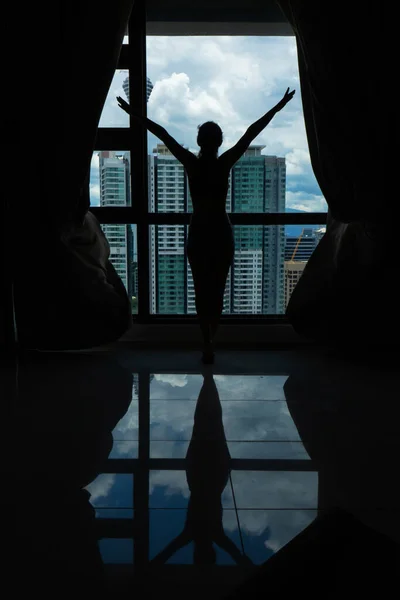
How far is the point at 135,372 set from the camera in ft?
7.31

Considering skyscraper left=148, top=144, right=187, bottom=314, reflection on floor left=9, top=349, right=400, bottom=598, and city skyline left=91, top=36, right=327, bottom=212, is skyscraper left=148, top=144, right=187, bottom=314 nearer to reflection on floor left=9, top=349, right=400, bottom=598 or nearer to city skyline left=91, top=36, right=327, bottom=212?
city skyline left=91, top=36, right=327, bottom=212

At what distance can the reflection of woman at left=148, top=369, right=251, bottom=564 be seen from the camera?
0.85 meters

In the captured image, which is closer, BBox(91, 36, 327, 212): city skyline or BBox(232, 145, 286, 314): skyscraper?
BBox(91, 36, 327, 212): city skyline

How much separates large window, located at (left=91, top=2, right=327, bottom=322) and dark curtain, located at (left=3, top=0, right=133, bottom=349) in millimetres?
532

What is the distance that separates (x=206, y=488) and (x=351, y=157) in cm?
180

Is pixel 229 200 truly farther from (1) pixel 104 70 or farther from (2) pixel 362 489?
(2) pixel 362 489

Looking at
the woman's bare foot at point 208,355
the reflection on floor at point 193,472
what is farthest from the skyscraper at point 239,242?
the reflection on floor at point 193,472

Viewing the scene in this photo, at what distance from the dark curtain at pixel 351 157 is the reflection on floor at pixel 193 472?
372 mm

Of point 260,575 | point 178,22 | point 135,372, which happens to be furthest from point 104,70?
point 260,575

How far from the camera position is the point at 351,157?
2.23 m

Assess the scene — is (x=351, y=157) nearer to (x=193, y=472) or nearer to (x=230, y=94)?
(x=230, y=94)

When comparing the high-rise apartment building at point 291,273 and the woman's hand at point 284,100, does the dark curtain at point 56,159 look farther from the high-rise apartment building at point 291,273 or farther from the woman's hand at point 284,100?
the high-rise apartment building at point 291,273

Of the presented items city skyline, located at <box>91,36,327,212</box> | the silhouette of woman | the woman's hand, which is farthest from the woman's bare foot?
the woman's hand

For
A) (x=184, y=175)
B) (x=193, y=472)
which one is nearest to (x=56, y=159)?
(x=184, y=175)
